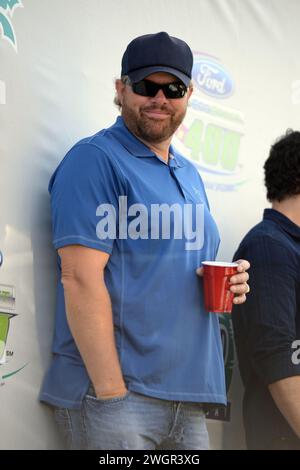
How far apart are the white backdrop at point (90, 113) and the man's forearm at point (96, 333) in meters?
0.25

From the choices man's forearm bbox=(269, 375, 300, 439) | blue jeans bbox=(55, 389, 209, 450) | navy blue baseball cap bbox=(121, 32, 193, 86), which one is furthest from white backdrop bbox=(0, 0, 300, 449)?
man's forearm bbox=(269, 375, 300, 439)

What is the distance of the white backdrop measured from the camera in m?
2.11

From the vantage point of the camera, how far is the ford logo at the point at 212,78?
279 centimetres

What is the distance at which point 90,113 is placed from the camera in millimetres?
2426

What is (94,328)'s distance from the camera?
6.27 ft

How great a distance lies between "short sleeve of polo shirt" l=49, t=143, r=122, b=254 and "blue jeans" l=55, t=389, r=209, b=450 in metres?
0.41

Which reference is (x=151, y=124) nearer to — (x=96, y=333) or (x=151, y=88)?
(x=151, y=88)

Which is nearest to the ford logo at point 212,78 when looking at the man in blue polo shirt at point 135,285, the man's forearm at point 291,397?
the man in blue polo shirt at point 135,285

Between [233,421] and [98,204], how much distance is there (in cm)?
124

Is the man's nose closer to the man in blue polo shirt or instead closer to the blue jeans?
the man in blue polo shirt

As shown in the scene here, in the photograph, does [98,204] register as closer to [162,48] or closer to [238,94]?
[162,48]

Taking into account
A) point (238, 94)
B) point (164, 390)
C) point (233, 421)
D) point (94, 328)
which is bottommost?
point (233, 421)

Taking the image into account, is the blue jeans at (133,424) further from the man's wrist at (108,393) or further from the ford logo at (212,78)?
the ford logo at (212,78)
